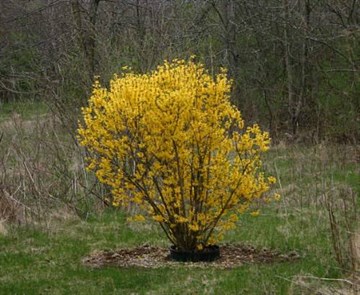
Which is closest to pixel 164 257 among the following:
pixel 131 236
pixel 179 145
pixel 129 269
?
pixel 129 269

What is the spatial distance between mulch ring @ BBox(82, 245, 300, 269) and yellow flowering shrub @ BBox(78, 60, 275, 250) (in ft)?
0.94

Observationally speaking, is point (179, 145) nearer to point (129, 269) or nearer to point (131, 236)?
point (129, 269)

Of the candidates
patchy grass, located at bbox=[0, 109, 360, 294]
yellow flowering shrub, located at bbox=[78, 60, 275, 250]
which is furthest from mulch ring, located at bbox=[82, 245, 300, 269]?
yellow flowering shrub, located at bbox=[78, 60, 275, 250]

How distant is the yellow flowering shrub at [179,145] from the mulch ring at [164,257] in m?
0.29

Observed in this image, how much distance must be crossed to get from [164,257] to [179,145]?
143cm

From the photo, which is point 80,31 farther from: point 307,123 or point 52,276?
point 307,123

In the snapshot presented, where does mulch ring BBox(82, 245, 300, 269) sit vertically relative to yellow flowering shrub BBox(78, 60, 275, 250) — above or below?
below

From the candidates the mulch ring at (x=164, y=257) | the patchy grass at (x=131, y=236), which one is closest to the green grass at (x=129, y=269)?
the patchy grass at (x=131, y=236)

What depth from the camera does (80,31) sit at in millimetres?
12000

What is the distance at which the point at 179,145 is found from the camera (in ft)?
23.0

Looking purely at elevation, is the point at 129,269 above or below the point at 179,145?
below

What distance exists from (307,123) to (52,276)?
1405 cm

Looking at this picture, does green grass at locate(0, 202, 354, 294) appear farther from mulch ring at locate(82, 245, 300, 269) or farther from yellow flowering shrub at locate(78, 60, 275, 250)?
yellow flowering shrub at locate(78, 60, 275, 250)

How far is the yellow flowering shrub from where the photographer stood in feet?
22.5
